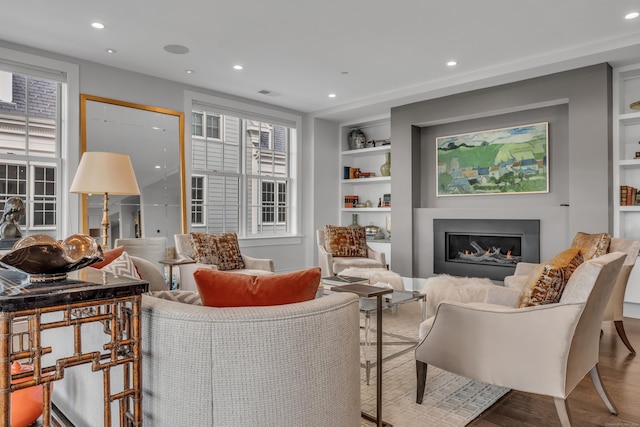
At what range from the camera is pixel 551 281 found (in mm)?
1909

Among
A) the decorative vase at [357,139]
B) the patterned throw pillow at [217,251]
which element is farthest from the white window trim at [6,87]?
the decorative vase at [357,139]

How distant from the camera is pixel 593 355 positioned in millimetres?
2088

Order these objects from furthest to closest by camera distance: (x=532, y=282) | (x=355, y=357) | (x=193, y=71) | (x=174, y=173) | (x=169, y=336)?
(x=174, y=173)
(x=193, y=71)
(x=532, y=282)
(x=355, y=357)
(x=169, y=336)

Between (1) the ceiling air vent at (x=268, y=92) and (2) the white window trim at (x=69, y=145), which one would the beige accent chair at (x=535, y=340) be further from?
(1) the ceiling air vent at (x=268, y=92)

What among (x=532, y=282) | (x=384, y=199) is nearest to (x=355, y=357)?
(x=532, y=282)

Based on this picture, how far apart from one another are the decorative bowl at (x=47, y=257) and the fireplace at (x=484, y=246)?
4734mm

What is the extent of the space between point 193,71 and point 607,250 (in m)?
4.41

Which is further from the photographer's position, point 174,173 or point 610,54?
point 174,173

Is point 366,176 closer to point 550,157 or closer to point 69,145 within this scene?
point 550,157

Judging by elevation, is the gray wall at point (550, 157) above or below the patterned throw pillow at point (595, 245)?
above

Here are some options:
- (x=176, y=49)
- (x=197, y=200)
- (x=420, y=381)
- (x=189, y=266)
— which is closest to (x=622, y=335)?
(x=420, y=381)

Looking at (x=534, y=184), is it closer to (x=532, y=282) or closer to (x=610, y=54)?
(x=610, y=54)

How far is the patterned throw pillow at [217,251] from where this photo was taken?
14.0 ft

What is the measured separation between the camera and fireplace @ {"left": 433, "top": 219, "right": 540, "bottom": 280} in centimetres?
494
